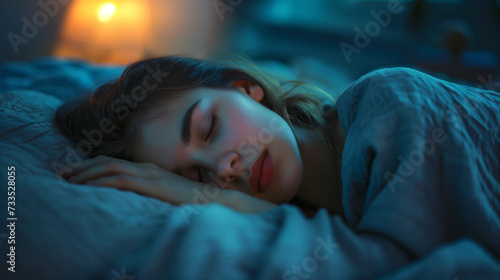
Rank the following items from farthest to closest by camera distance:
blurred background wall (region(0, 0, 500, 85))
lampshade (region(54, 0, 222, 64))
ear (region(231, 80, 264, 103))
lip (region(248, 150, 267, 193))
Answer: lampshade (region(54, 0, 222, 64)) < blurred background wall (region(0, 0, 500, 85)) < ear (region(231, 80, 264, 103)) < lip (region(248, 150, 267, 193))

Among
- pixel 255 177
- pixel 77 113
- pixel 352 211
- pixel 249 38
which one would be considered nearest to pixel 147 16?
pixel 249 38

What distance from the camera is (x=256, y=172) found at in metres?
0.70

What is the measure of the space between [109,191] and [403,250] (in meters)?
0.41

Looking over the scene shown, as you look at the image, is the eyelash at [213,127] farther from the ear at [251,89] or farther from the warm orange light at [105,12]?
the warm orange light at [105,12]

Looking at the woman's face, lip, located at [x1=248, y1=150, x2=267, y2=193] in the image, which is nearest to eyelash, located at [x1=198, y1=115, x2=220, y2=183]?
the woman's face

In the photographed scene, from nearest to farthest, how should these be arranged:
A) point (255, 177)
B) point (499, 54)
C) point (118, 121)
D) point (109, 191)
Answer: point (109, 191)
point (255, 177)
point (118, 121)
point (499, 54)

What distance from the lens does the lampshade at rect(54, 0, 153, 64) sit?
90.4 inches

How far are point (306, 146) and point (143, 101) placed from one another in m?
0.38

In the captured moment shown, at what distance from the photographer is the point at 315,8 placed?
3.23 metres

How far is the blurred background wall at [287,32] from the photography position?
7.27ft

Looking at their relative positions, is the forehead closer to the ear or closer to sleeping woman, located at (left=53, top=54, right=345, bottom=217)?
sleeping woman, located at (left=53, top=54, right=345, bottom=217)

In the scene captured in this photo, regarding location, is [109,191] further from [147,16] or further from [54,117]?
[147,16]

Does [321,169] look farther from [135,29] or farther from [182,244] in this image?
[135,29]

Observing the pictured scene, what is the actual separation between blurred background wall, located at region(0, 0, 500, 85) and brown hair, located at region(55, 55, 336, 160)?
147cm
